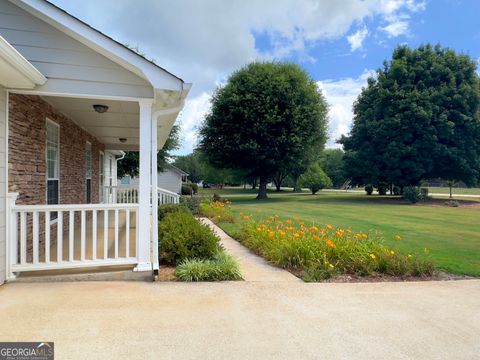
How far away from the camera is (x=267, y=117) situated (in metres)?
22.9

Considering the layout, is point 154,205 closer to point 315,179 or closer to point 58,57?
point 58,57

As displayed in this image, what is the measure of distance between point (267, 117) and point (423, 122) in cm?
1198

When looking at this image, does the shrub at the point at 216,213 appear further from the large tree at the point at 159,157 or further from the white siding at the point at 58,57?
the large tree at the point at 159,157

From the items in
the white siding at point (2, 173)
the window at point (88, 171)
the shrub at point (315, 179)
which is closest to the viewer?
the white siding at point (2, 173)

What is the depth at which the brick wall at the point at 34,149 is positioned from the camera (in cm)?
452

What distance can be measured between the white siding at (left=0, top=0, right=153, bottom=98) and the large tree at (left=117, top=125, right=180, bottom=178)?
59.7 feet

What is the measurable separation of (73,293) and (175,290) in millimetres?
1269

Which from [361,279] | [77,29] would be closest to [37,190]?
[77,29]

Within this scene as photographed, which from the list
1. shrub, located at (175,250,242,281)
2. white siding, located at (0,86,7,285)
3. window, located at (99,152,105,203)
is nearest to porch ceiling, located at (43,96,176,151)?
white siding, located at (0,86,7,285)

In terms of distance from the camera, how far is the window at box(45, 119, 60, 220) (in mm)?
6113

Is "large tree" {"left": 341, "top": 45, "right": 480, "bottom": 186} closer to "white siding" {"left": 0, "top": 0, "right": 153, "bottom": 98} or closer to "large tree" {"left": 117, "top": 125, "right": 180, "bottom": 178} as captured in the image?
"large tree" {"left": 117, "top": 125, "right": 180, "bottom": 178}

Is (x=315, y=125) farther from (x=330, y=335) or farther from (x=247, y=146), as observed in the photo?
(x=330, y=335)

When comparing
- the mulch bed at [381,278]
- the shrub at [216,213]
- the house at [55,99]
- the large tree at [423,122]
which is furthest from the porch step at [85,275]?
the large tree at [423,122]

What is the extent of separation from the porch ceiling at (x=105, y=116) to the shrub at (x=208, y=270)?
2888mm
